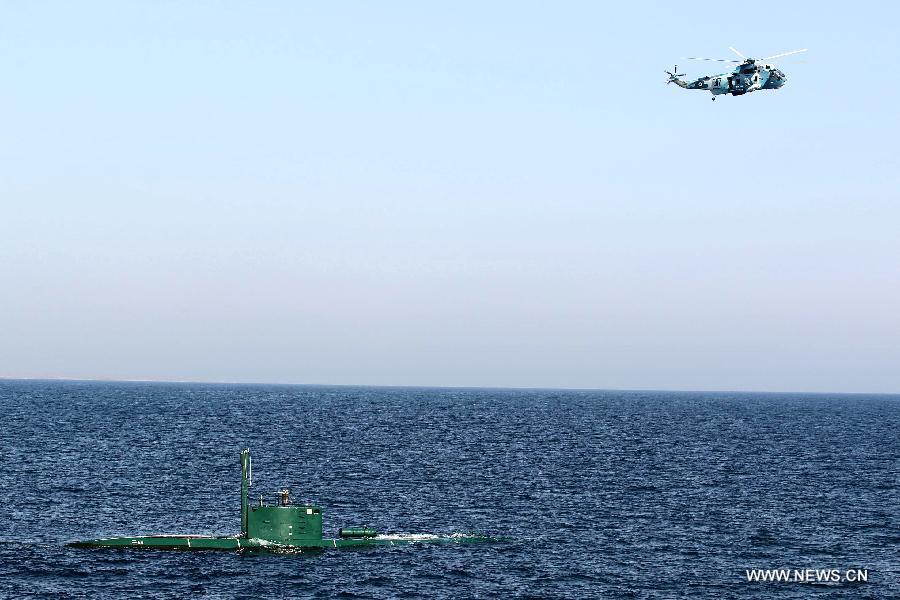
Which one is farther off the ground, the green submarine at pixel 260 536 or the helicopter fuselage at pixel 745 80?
the helicopter fuselage at pixel 745 80

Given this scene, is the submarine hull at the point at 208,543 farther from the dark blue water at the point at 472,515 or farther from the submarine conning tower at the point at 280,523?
the dark blue water at the point at 472,515

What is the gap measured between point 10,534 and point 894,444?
153m

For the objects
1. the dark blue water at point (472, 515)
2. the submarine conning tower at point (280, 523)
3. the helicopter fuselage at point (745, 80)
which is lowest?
the dark blue water at point (472, 515)

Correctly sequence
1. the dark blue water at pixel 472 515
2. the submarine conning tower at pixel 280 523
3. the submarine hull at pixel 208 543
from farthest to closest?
the submarine hull at pixel 208 543, the submarine conning tower at pixel 280 523, the dark blue water at pixel 472 515

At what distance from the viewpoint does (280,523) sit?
73.1 metres

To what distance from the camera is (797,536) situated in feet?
281

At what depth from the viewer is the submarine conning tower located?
72.9 meters

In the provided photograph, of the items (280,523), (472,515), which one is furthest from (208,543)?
(472,515)

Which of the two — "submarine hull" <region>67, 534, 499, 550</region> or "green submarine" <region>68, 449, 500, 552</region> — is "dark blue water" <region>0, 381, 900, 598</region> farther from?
"green submarine" <region>68, 449, 500, 552</region>

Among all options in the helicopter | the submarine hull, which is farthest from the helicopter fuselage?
the submarine hull

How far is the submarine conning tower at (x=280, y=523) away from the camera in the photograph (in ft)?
239

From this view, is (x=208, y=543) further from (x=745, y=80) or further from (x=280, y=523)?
(x=745, y=80)

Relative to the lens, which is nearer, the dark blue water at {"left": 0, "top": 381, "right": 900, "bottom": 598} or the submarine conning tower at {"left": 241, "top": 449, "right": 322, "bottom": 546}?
the dark blue water at {"left": 0, "top": 381, "right": 900, "bottom": 598}

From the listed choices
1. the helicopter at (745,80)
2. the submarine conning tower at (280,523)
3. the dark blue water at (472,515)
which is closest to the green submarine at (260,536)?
the submarine conning tower at (280,523)
